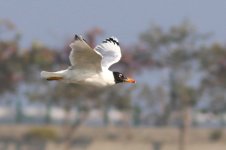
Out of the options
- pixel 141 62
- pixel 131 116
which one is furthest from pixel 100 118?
pixel 141 62

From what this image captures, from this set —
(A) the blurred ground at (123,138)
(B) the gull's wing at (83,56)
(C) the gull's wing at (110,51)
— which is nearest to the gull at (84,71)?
(B) the gull's wing at (83,56)

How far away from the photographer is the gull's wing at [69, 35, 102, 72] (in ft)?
53.8

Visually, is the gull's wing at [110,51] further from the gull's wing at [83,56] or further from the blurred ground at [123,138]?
the blurred ground at [123,138]

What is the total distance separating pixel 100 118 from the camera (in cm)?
4075

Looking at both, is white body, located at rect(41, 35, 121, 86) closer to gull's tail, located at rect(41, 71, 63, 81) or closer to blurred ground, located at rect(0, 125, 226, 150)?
gull's tail, located at rect(41, 71, 63, 81)

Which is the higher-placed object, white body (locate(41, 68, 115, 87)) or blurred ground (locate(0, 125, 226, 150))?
blurred ground (locate(0, 125, 226, 150))

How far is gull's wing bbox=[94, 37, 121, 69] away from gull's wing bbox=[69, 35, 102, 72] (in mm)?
1442

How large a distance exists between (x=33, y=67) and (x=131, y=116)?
5.69 meters

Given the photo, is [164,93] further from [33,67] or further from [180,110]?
[33,67]

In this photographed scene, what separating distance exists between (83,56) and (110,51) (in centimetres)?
240

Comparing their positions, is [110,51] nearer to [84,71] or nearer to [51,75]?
[84,71]

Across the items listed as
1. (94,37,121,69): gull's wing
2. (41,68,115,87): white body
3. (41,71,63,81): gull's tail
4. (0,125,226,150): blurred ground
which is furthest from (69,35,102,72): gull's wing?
(0,125,226,150): blurred ground

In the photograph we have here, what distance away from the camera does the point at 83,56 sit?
55.9ft

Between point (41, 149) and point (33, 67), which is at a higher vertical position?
point (33, 67)
